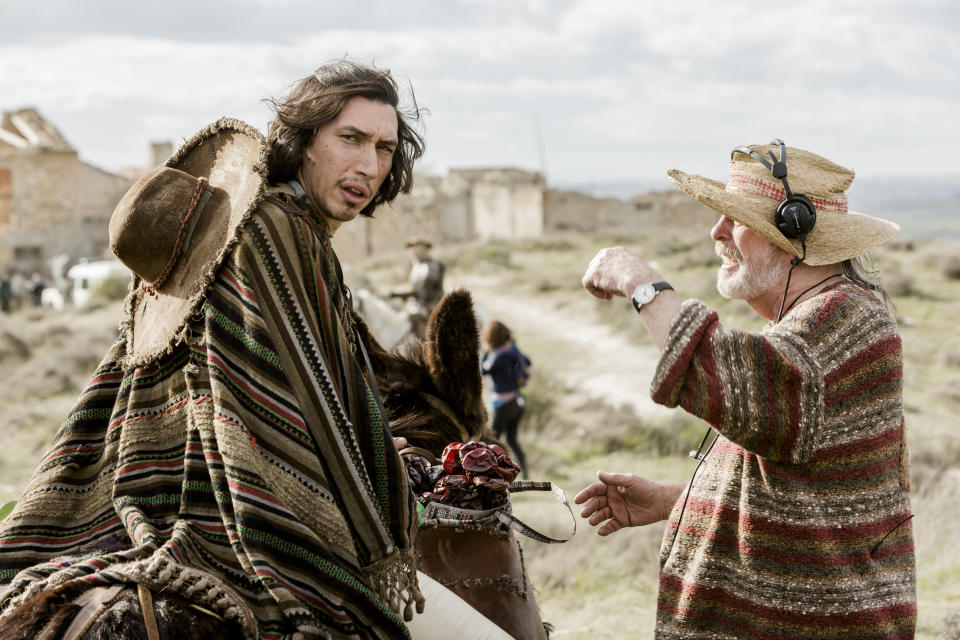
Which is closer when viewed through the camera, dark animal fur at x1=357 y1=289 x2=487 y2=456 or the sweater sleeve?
the sweater sleeve

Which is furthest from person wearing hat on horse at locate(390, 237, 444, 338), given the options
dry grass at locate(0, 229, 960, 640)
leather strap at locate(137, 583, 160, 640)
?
leather strap at locate(137, 583, 160, 640)

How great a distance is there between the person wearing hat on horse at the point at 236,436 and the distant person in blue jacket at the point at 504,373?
6853 millimetres

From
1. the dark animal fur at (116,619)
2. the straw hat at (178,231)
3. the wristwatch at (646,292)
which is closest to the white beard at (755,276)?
the wristwatch at (646,292)

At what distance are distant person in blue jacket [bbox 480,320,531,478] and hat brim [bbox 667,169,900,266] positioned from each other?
684cm

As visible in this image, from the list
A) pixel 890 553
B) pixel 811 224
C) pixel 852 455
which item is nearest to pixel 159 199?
pixel 811 224

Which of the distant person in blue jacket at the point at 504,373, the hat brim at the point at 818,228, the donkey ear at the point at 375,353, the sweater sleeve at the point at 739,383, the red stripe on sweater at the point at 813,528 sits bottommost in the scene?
the distant person in blue jacket at the point at 504,373

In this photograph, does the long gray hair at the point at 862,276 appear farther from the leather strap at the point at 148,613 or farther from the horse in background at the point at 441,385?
the leather strap at the point at 148,613

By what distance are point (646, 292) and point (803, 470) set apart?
628mm

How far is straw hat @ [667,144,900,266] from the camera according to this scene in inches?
101

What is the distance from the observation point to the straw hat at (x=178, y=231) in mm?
2387

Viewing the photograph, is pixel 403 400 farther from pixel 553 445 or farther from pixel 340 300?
pixel 553 445

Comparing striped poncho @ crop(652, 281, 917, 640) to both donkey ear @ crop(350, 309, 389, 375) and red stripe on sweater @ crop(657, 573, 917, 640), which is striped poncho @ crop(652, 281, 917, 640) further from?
donkey ear @ crop(350, 309, 389, 375)

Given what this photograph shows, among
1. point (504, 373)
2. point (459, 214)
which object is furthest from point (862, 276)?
point (459, 214)

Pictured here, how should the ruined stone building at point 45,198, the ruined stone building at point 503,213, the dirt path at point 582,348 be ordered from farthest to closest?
1. the ruined stone building at point 503,213
2. the ruined stone building at point 45,198
3. the dirt path at point 582,348
